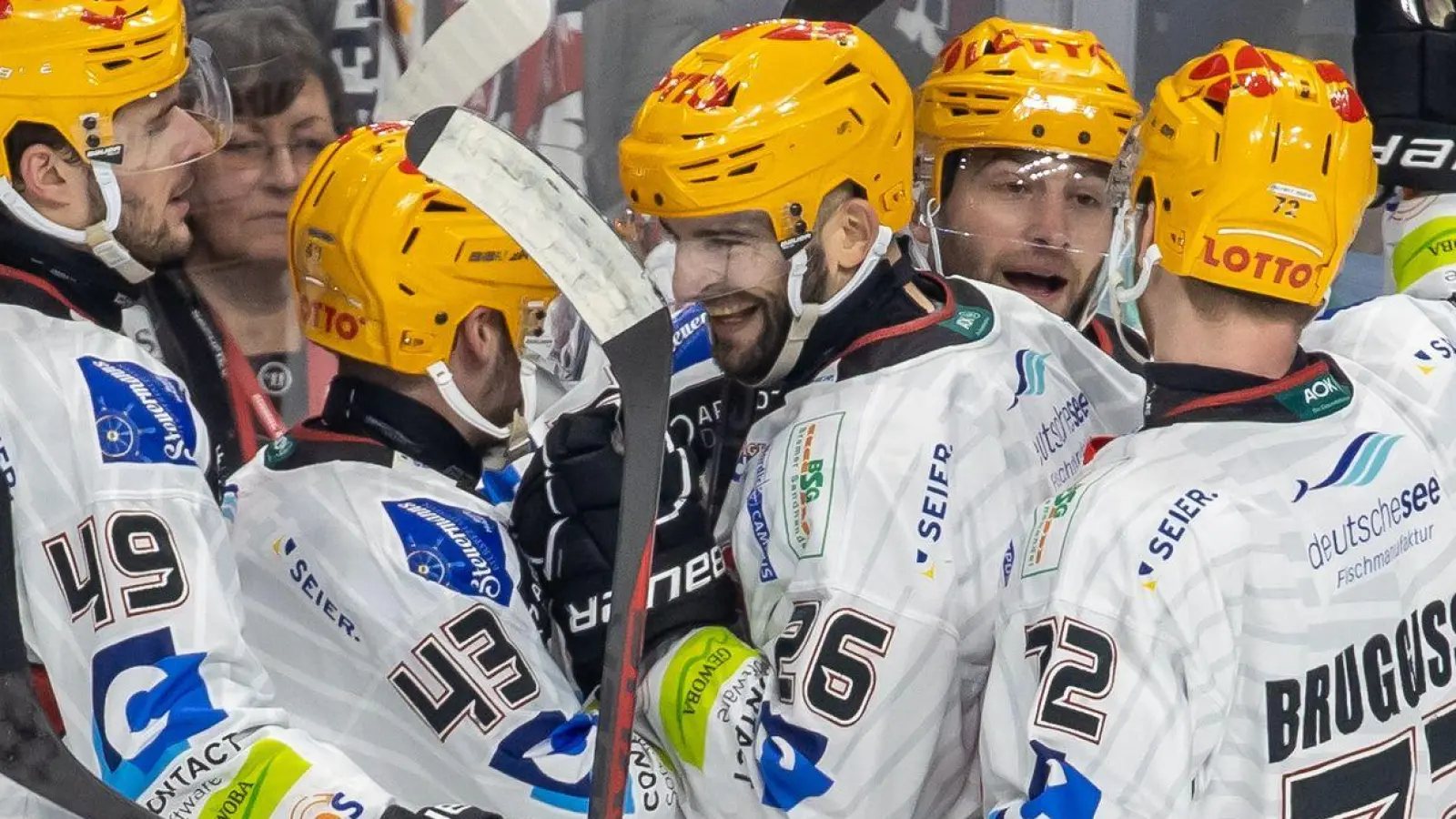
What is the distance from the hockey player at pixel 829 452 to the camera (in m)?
2.40

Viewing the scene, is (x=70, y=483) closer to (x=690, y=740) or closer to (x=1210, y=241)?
(x=690, y=740)

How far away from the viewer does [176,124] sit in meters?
2.71

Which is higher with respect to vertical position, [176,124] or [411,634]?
[176,124]

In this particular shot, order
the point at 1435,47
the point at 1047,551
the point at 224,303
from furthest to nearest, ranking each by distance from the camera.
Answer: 1. the point at 224,303
2. the point at 1435,47
3. the point at 1047,551

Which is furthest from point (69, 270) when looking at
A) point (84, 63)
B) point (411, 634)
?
point (411, 634)

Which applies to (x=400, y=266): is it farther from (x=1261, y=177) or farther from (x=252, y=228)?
(x=1261, y=177)

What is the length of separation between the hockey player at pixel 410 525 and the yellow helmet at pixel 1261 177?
2.53 feet

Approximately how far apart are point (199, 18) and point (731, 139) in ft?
4.69

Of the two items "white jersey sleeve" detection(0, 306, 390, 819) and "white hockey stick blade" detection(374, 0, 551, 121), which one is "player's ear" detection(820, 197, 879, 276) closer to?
"white jersey sleeve" detection(0, 306, 390, 819)

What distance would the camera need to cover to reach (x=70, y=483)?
231 centimetres

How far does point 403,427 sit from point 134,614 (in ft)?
1.64

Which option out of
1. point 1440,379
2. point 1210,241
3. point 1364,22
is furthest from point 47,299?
point 1364,22

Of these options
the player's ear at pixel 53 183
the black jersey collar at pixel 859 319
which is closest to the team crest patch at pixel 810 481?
the black jersey collar at pixel 859 319

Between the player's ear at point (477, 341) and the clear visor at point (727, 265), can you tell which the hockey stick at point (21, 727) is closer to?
the player's ear at point (477, 341)
